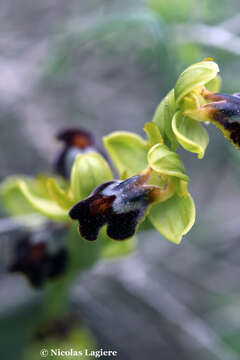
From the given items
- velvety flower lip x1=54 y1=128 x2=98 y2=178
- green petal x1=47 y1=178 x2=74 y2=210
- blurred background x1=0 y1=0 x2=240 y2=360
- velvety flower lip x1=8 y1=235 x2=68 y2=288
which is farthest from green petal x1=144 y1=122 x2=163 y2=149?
blurred background x1=0 y1=0 x2=240 y2=360

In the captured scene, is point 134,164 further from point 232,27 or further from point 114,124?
point 114,124

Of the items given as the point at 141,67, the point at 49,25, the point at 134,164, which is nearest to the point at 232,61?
the point at 141,67

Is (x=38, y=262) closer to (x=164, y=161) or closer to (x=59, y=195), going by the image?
(x=59, y=195)

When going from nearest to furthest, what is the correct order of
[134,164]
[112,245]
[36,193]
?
1. [134,164]
2. [36,193]
3. [112,245]

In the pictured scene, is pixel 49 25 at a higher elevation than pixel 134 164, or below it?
higher

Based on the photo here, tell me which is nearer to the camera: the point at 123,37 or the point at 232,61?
the point at 232,61

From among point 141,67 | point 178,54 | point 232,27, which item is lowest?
point 178,54

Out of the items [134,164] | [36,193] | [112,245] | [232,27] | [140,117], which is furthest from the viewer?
[140,117]
